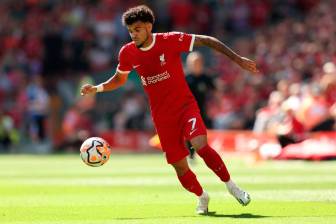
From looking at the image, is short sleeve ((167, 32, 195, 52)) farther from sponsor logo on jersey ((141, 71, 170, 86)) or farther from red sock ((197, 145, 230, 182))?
red sock ((197, 145, 230, 182))

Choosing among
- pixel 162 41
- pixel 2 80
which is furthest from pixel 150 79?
pixel 2 80

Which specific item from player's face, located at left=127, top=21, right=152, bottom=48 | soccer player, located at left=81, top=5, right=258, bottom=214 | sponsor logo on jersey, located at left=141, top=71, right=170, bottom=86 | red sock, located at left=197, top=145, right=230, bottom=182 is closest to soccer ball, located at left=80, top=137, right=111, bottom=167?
soccer player, located at left=81, top=5, right=258, bottom=214

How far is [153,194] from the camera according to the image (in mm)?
14828

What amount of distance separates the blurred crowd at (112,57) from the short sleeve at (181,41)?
17.5 meters

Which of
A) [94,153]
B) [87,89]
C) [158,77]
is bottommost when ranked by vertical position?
[94,153]

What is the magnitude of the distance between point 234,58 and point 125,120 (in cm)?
2183

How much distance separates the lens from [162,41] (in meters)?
11.9

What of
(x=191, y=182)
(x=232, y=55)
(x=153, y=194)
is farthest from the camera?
(x=153, y=194)

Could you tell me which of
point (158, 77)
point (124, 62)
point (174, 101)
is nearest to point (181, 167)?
point (174, 101)

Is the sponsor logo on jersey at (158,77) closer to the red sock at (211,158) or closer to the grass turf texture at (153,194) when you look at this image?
the red sock at (211,158)

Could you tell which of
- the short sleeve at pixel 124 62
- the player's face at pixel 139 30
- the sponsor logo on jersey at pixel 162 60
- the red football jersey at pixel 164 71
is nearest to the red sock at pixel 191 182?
the red football jersey at pixel 164 71

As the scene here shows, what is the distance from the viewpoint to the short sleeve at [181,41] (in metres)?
11.9

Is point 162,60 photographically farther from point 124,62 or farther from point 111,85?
point 111,85

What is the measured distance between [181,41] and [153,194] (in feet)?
11.8
